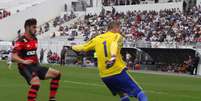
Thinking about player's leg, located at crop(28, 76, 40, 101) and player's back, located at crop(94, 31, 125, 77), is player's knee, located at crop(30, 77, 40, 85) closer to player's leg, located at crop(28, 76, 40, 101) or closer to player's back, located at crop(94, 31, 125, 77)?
player's leg, located at crop(28, 76, 40, 101)

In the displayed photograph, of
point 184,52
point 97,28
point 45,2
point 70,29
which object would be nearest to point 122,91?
point 184,52

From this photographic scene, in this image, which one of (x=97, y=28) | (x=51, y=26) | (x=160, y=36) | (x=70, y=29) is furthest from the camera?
(x=51, y=26)

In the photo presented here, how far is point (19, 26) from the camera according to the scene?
74.8 metres

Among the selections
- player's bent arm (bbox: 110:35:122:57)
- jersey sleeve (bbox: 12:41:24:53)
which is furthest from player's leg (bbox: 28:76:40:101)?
player's bent arm (bbox: 110:35:122:57)

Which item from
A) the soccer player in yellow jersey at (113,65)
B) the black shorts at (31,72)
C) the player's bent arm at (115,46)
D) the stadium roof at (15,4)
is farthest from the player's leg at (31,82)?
the stadium roof at (15,4)

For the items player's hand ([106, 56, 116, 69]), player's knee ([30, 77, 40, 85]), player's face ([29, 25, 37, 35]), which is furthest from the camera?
player's face ([29, 25, 37, 35])

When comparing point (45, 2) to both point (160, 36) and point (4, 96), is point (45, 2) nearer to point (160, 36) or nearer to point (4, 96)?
point (160, 36)

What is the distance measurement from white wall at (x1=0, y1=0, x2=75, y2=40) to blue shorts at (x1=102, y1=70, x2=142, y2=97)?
62183 millimetres

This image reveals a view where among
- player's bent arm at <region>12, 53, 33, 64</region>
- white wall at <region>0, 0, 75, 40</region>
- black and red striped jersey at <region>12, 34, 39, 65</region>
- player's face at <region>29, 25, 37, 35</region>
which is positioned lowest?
white wall at <region>0, 0, 75, 40</region>

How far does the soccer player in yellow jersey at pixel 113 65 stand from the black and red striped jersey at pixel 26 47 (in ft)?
4.45

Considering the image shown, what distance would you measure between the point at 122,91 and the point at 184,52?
34.5m

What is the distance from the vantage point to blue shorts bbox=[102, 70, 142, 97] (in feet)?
41.3

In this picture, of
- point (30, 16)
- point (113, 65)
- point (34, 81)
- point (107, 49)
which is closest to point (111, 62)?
point (113, 65)

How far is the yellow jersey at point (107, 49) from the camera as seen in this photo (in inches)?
492
